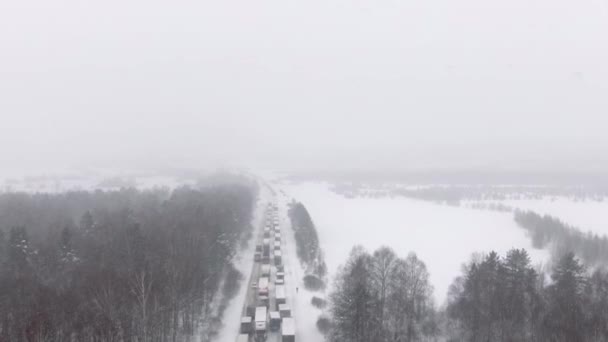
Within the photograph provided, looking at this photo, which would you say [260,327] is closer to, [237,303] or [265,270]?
[237,303]

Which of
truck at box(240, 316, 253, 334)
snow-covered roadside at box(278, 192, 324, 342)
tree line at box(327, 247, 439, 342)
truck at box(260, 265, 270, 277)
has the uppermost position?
tree line at box(327, 247, 439, 342)

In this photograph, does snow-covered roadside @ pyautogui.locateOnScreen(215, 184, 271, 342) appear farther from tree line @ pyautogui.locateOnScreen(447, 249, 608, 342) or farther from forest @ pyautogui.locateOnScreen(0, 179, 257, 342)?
tree line @ pyautogui.locateOnScreen(447, 249, 608, 342)

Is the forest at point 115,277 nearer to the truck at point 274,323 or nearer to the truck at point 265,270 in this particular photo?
the truck at point 265,270

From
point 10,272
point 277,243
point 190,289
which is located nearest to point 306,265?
point 277,243

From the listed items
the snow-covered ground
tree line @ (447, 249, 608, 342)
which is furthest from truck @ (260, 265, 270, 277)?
the snow-covered ground

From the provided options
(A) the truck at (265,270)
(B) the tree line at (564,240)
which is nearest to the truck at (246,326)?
(A) the truck at (265,270)

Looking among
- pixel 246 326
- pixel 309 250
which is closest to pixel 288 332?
pixel 246 326
